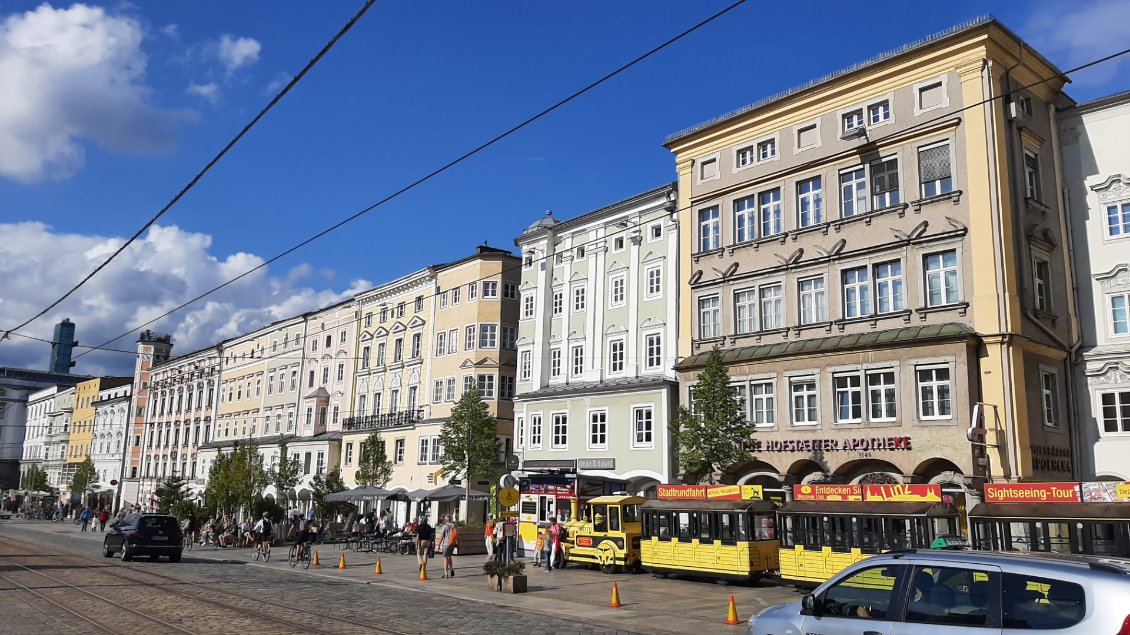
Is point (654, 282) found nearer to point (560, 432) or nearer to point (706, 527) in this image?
point (560, 432)

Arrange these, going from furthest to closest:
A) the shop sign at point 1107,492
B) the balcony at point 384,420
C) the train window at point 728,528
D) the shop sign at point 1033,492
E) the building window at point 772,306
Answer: the balcony at point 384,420, the building window at point 772,306, the train window at point 728,528, the shop sign at point 1033,492, the shop sign at point 1107,492

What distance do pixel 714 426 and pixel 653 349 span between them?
9.66m

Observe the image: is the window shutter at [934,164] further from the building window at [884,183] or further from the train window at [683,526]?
the train window at [683,526]

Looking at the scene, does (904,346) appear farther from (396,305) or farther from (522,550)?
(396,305)

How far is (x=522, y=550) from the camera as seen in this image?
3469 cm

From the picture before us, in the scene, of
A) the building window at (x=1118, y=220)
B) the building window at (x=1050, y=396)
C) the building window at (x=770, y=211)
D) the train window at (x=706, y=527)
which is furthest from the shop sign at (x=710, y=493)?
the building window at (x=1118, y=220)

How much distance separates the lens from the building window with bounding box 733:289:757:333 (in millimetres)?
33594

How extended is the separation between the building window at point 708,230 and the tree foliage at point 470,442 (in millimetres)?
14475

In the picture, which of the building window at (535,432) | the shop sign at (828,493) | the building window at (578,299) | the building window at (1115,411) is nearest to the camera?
the shop sign at (828,493)

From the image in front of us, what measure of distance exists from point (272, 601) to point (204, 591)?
2557mm

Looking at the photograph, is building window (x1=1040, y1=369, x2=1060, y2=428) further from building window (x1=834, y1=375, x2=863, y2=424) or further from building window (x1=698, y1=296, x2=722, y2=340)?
building window (x1=698, y1=296, x2=722, y2=340)

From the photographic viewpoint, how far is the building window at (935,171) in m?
28.8

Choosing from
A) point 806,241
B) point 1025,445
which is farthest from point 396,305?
point 1025,445

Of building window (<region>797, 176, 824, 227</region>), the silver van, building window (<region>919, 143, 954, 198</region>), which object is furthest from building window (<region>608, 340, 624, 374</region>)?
the silver van
